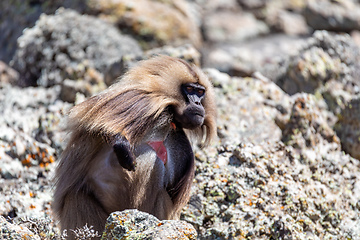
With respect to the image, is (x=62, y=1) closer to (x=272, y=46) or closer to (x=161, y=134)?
(x=272, y=46)

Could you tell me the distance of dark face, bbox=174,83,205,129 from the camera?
210 inches

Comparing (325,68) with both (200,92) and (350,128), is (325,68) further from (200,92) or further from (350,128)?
(200,92)

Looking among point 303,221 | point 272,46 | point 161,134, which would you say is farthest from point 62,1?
point 303,221

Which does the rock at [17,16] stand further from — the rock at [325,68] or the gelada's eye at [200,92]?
the gelada's eye at [200,92]

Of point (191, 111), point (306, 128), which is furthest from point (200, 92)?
point (306, 128)

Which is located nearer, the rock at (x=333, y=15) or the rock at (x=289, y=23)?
the rock at (x=333, y=15)

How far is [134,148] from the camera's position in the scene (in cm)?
524

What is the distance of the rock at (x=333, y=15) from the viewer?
14.9 m

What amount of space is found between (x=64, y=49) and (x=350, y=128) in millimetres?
5229

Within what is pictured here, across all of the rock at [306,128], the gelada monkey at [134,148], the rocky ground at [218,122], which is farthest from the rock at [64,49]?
the gelada monkey at [134,148]

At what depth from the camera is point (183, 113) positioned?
5387 millimetres

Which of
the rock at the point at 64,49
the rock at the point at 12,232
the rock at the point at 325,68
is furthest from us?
the rock at the point at 64,49

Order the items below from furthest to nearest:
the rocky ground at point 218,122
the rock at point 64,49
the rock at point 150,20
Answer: the rock at point 150,20
the rock at point 64,49
the rocky ground at point 218,122

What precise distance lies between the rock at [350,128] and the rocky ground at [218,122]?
0.05 feet
